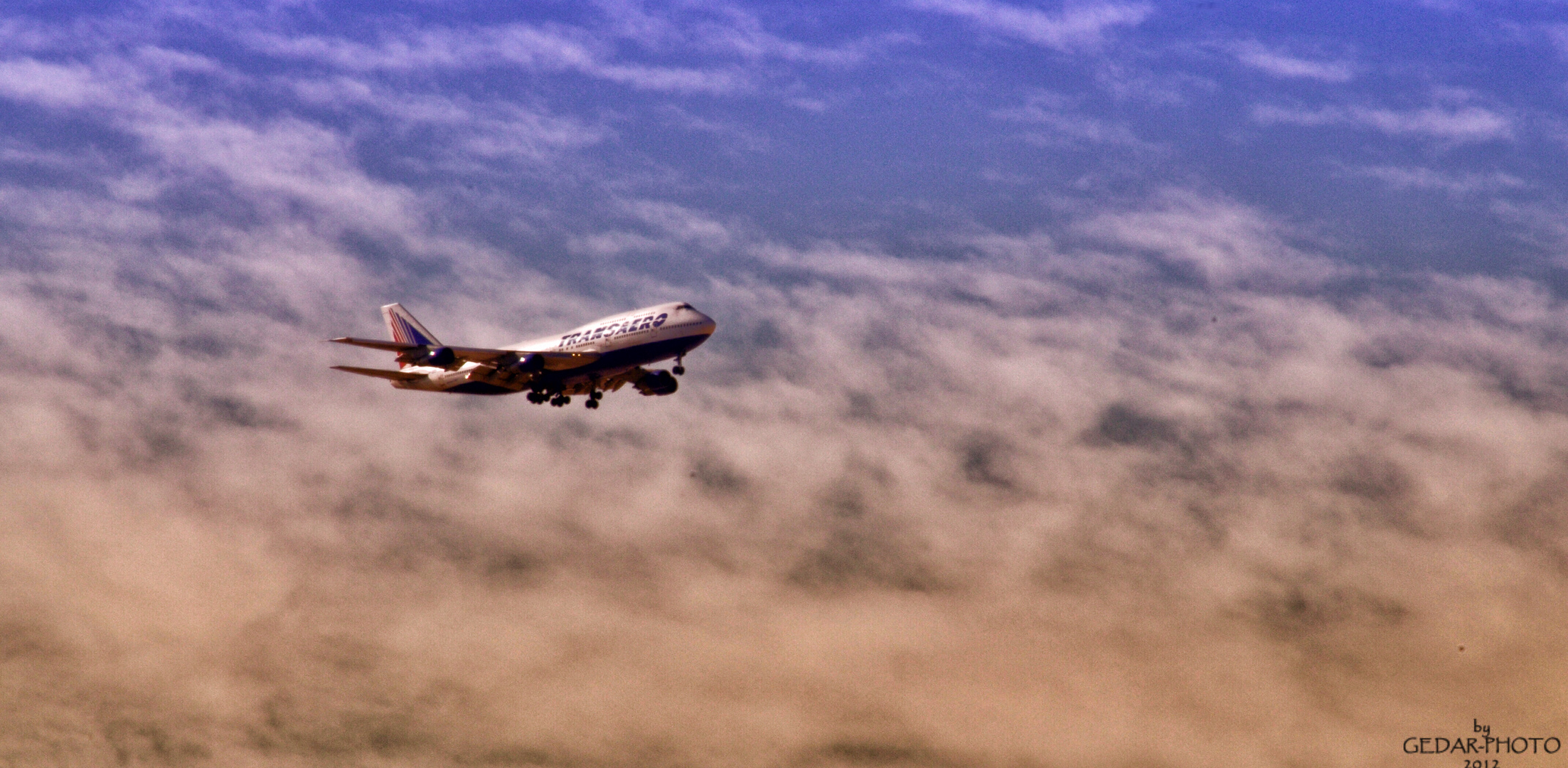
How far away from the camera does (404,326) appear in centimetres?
15512

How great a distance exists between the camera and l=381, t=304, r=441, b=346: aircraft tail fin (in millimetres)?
154875

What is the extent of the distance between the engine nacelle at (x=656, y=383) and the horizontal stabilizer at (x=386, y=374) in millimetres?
21472

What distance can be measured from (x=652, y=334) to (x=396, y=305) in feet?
132

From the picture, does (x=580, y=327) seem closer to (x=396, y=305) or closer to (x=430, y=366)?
(x=430, y=366)

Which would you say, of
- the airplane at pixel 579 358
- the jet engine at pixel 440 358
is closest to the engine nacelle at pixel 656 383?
the airplane at pixel 579 358

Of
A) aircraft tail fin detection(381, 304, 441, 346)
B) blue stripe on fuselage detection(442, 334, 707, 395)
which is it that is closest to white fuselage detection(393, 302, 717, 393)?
blue stripe on fuselage detection(442, 334, 707, 395)

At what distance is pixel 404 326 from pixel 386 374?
17776mm

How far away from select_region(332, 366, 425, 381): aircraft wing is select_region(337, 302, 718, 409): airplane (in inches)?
5.7

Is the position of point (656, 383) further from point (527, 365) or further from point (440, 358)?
point (440, 358)

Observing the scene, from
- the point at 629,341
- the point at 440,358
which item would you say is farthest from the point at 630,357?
the point at 440,358

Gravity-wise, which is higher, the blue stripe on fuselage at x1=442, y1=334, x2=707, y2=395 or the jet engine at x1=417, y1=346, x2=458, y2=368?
the blue stripe on fuselage at x1=442, y1=334, x2=707, y2=395

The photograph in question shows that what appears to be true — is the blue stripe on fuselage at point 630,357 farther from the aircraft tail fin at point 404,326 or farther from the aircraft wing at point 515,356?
the aircraft tail fin at point 404,326

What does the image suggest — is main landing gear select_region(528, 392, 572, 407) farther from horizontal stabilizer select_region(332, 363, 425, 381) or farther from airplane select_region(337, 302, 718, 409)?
horizontal stabilizer select_region(332, 363, 425, 381)

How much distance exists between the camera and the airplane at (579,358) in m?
130
